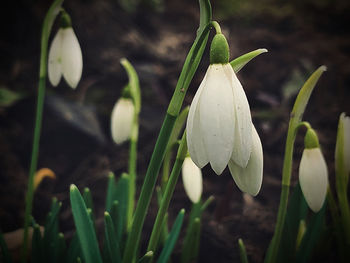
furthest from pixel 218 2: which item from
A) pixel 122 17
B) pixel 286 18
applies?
pixel 122 17

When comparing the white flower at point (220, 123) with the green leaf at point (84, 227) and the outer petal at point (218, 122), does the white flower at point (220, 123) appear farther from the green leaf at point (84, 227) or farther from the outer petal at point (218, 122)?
the green leaf at point (84, 227)

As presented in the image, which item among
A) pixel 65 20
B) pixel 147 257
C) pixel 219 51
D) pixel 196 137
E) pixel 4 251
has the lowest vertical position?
pixel 4 251

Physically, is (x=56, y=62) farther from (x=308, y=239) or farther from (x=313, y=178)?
(x=308, y=239)

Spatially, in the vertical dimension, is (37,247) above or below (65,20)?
below

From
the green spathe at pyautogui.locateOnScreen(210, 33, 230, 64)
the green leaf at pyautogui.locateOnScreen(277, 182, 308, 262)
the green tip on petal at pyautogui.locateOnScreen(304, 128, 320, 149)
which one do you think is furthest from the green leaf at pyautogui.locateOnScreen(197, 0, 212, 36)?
the green leaf at pyautogui.locateOnScreen(277, 182, 308, 262)

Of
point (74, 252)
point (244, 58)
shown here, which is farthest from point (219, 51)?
point (74, 252)

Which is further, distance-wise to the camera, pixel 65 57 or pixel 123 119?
pixel 123 119
